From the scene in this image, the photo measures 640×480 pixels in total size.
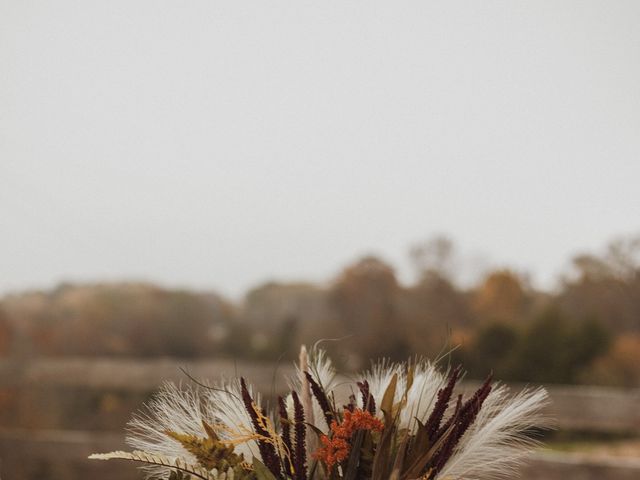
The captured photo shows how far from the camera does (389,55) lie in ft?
19.0

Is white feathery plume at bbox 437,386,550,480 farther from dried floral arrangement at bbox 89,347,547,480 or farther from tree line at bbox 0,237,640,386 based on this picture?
tree line at bbox 0,237,640,386

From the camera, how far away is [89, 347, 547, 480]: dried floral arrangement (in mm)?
656

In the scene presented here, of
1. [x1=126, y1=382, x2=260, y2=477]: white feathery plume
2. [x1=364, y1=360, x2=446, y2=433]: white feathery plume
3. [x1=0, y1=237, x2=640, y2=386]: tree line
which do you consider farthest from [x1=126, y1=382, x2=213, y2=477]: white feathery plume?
[x1=0, y1=237, x2=640, y2=386]: tree line

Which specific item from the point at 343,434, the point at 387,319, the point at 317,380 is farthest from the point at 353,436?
the point at 387,319

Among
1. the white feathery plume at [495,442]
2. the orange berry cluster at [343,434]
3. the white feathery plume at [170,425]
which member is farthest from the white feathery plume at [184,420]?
the white feathery plume at [495,442]

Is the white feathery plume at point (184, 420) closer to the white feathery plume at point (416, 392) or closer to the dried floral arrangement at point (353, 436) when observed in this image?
the dried floral arrangement at point (353, 436)

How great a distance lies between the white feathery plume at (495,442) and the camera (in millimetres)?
688

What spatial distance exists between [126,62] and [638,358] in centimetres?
477

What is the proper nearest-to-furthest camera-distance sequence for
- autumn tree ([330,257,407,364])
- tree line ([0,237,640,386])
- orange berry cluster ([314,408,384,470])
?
1. orange berry cluster ([314,408,384,470])
2. tree line ([0,237,640,386])
3. autumn tree ([330,257,407,364])

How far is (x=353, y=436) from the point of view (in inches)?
26.6

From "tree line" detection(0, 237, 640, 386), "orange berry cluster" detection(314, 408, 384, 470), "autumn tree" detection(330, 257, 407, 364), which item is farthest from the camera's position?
"autumn tree" detection(330, 257, 407, 364)

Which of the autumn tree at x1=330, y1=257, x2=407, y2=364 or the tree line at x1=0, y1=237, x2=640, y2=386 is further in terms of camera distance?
the autumn tree at x1=330, y1=257, x2=407, y2=364

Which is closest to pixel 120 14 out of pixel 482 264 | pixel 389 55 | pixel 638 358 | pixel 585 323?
pixel 389 55

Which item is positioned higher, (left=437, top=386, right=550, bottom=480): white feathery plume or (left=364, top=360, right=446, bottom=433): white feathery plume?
(left=364, top=360, right=446, bottom=433): white feathery plume
